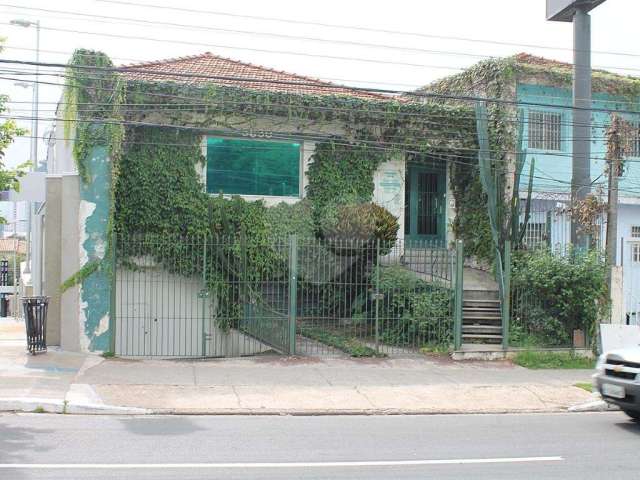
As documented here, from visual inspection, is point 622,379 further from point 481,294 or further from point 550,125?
point 550,125

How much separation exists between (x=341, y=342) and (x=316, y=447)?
21.9 ft

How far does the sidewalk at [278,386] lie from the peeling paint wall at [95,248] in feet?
1.63

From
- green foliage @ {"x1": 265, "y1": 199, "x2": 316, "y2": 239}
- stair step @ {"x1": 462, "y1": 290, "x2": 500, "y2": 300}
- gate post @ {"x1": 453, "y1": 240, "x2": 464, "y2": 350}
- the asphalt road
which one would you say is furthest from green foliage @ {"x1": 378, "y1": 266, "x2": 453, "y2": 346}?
the asphalt road

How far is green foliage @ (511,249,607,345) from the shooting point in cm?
1434

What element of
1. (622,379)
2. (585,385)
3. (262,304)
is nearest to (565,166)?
(585,385)

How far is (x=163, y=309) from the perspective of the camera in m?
15.2

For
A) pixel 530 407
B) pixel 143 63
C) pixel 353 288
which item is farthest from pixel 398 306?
pixel 143 63

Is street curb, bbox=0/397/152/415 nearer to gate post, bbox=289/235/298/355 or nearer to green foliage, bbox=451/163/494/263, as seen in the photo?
gate post, bbox=289/235/298/355

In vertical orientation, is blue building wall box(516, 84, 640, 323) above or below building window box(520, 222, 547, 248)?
above

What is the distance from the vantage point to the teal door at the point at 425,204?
19969mm

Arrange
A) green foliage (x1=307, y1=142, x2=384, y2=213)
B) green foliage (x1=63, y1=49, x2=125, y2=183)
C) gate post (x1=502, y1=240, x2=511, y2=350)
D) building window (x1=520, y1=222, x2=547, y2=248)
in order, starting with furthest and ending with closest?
building window (x1=520, y1=222, x2=547, y2=248), green foliage (x1=307, y1=142, x2=384, y2=213), gate post (x1=502, y1=240, x2=511, y2=350), green foliage (x1=63, y1=49, x2=125, y2=183)

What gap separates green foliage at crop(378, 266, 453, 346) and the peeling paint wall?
5.64 m

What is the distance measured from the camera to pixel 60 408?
9.38 meters

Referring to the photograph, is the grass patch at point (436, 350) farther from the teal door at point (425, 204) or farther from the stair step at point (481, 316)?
the teal door at point (425, 204)
